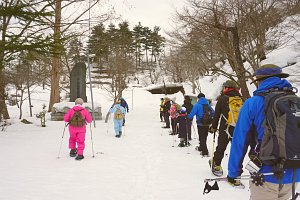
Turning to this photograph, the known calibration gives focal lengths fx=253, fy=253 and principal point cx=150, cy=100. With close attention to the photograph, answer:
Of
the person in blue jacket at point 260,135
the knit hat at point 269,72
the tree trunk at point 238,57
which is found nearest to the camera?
the person in blue jacket at point 260,135

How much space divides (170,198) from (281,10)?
11.5 m

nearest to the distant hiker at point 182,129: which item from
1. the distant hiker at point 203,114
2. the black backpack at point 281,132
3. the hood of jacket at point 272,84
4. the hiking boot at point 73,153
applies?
the distant hiker at point 203,114

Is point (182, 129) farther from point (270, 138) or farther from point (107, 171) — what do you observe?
point (270, 138)

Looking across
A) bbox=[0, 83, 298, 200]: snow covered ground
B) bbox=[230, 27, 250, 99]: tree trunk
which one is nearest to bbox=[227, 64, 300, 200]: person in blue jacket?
bbox=[0, 83, 298, 200]: snow covered ground

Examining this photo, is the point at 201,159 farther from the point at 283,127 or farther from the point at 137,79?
the point at 137,79

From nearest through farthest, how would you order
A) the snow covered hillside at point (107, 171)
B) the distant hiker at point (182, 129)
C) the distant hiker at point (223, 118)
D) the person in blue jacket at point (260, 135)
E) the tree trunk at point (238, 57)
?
the person in blue jacket at point (260, 135), the snow covered hillside at point (107, 171), the distant hiker at point (223, 118), the distant hiker at point (182, 129), the tree trunk at point (238, 57)

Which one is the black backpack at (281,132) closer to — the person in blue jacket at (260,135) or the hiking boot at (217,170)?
the person in blue jacket at (260,135)

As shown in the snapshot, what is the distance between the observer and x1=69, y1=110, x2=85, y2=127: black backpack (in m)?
7.62

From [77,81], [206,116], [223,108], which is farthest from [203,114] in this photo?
[77,81]

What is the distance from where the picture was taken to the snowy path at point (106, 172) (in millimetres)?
4949

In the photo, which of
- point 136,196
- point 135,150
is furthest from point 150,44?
point 136,196

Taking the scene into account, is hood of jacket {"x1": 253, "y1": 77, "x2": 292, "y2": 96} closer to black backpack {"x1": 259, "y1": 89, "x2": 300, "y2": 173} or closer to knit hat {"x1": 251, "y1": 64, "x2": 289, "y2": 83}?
knit hat {"x1": 251, "y1": 64, "x2": 289, "y2": 83}

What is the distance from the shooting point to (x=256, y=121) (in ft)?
7.97

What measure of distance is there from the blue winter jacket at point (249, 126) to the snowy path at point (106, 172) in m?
2.49
